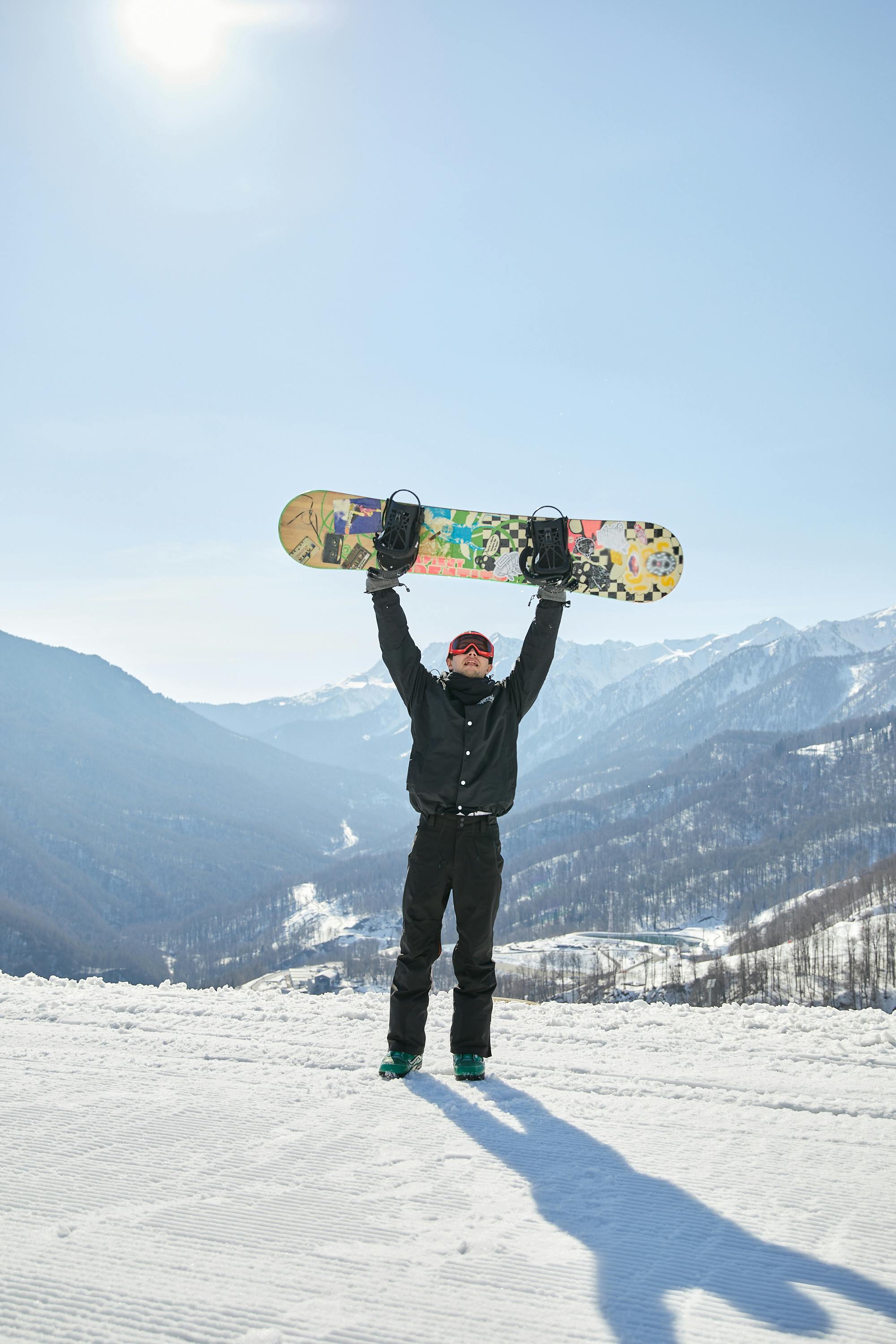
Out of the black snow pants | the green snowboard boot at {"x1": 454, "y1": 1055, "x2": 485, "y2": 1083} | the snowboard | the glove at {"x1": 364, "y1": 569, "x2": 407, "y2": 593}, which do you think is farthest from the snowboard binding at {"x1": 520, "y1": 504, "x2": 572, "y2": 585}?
the green snowboard boot at {"x1": 454, "y1": 1055, "x2": 485, "y2": 1083}

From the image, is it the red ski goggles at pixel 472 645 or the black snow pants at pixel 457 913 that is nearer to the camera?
the black snow pants at pixel 457 913

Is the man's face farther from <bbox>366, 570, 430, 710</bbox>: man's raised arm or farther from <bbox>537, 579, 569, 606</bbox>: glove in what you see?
<bbox>537, 579, 569, 606</bbox>: glove

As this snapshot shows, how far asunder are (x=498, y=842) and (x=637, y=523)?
389 cm

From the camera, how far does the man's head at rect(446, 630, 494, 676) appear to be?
5477 millimetres

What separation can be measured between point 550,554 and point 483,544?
1.86 meters

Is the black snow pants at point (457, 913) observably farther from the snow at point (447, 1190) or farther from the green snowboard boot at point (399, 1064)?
the snow at point (447, 1190)

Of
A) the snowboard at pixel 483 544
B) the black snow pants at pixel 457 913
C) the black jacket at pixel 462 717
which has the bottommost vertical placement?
the black snow pants at pixel 457 913

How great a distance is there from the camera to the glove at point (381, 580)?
18.3ft

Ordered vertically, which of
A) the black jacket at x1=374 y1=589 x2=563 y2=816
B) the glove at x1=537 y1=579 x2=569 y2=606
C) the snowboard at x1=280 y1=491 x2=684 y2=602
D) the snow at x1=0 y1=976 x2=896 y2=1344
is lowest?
the snow at x1=0 y1=976 x2=896 y2=1344

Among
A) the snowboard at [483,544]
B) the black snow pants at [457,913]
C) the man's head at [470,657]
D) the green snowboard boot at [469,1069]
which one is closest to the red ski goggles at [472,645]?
the man's head at [470,657]

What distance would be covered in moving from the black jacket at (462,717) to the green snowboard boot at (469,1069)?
5.01 ft

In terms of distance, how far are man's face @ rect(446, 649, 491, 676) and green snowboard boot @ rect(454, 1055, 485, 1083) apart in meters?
2.52

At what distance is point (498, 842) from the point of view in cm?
519

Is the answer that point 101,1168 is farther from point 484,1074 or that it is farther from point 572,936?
point 572,936
